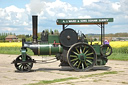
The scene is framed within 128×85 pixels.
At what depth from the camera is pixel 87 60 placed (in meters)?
12.0

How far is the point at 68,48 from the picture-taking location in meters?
12.2

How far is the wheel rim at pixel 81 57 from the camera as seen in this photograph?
1177 cm

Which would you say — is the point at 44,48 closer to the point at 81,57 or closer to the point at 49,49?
the point at 49,49

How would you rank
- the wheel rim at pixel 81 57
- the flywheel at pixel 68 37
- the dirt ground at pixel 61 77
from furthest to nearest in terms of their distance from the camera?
the flywheel at pixel 68 37
the wheel rim at pixel 81 57
the dirt ground at pixel 61 77

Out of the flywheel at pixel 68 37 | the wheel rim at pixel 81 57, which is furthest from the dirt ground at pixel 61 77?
the flywheel at pixel 68 37

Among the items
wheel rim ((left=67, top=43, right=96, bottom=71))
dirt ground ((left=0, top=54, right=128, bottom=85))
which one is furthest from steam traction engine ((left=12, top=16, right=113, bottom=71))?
dirt ground ((left=0, top=54, right=128, bottom=85))

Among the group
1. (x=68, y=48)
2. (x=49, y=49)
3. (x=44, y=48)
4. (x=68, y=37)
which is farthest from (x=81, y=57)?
(x=44, y=48)

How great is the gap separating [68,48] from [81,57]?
0.94 meters

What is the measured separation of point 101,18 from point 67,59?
3041 millimetres

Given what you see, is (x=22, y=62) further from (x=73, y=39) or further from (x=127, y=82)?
(x=127, y=82)

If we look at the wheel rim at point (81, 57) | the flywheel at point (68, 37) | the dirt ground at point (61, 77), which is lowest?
the dirt ground at point (61, 77)

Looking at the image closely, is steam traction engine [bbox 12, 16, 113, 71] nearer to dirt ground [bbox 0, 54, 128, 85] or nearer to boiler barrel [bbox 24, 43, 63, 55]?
boiler barrel [bbox 24, 43, 63, 55]

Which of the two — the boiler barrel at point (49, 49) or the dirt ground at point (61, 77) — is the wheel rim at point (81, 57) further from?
the boiler barrel at point (49, 49)

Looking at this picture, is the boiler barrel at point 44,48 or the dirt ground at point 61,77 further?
the boiler barrel at point 44,48
